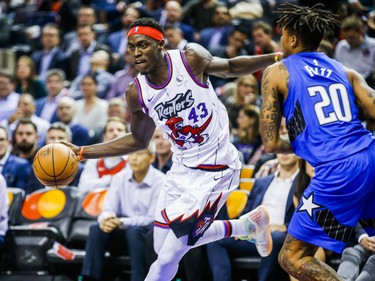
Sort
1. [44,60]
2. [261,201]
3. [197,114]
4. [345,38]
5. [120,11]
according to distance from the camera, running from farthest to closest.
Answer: [120,11], [44,60], [345,38], [261,201], [197,114]

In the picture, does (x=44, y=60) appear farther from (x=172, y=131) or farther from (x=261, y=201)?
(x=172, y=131)

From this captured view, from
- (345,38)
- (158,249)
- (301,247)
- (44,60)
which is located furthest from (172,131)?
(44,60)

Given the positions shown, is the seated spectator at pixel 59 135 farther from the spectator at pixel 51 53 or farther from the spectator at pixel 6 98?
the spectator at pixel 51 53

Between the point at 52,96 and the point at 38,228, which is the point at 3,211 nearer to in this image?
the point at 38,228

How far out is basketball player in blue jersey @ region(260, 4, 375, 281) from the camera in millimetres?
5211

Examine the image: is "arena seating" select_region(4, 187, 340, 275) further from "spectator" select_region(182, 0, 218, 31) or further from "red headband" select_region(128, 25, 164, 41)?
"spectator" select_region(182, 0, 218, 31)

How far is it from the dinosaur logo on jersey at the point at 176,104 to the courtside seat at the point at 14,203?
329cm

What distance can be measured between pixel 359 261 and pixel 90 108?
232 inches

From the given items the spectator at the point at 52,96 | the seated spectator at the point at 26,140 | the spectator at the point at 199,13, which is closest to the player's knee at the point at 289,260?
the seated spectator at the point at 26,140

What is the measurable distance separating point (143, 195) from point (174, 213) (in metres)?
2.08

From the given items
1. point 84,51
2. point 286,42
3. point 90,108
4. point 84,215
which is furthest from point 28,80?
point 286,42

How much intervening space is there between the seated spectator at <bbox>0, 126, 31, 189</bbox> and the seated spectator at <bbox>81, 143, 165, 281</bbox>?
171 centimetres

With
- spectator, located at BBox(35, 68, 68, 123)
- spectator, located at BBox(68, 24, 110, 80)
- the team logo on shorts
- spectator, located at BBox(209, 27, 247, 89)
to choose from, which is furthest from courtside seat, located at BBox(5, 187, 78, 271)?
spectator, located at BBox(68, 24, 110, 80)

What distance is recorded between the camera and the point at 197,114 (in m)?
6.10
